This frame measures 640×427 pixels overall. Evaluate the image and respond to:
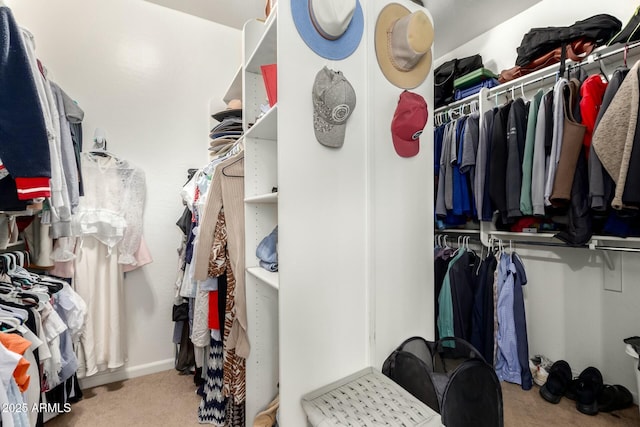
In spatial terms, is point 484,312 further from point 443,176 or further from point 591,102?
point 591,102

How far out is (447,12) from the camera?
2.29 metres

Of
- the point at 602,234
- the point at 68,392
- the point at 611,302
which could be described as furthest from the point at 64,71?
the point at 611,302

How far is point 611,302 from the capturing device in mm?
1797

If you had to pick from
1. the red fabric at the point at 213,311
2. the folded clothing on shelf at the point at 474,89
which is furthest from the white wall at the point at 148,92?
the folded clothing on shelf at the point at 474,89

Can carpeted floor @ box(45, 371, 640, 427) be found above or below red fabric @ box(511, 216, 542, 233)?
below

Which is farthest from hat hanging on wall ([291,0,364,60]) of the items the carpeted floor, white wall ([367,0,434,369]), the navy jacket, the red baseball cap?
the carpeted floor

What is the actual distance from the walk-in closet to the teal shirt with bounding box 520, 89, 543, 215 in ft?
0.03

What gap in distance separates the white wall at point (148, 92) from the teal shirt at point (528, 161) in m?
2.43

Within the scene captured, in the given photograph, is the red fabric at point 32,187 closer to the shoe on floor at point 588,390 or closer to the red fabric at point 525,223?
the red fabric at point 525,223

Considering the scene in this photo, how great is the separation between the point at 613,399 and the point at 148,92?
3.77 m

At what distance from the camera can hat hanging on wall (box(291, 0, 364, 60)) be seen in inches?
39.8

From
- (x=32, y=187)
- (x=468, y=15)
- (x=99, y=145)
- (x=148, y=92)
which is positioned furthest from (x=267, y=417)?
(x=468, y=15)

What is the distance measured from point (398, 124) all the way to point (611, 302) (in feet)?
6.17

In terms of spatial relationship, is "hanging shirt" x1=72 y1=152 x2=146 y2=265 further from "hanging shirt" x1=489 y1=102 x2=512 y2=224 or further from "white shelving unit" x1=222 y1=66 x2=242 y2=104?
"hanging shirt" x1=489 y1=102 x2=512 y2=224
